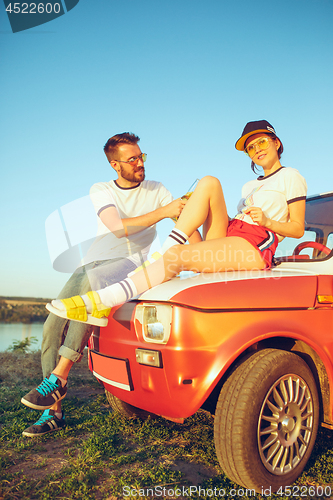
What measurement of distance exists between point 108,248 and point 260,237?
1.28 metres

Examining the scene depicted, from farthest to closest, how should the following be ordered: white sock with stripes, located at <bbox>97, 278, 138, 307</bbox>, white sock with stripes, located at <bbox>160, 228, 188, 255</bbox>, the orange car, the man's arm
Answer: the man's arm < white sock with stripes, located at <bbox>160, 228, 188, 255</bbox> < white sock with stripes, located at <bbox>97, 278, 138, 307</bbox> < the orange car

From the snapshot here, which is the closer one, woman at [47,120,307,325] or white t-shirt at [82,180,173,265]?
woman at [47,120,307,325]

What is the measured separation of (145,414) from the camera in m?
3.02

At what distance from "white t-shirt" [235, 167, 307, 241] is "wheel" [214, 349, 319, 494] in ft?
3.70

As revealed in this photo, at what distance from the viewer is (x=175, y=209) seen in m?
2.70

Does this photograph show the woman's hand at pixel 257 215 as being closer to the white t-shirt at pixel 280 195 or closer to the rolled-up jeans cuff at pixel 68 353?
the white t-shirt at pixel 280 195

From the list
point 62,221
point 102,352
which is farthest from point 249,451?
point 62,221

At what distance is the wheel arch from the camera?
2.13 meters

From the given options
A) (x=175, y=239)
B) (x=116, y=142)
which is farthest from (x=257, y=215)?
(x=116, y=142)

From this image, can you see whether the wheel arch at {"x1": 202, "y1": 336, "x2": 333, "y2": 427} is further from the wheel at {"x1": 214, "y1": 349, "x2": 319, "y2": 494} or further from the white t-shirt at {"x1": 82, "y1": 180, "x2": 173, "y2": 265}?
the white t-shirt at {"x1": 82, "y1": 180, "x2": 173, "y2": 265}

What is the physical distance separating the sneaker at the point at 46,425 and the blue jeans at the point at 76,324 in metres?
0.38

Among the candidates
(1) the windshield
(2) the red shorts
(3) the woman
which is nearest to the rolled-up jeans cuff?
(3) the woman

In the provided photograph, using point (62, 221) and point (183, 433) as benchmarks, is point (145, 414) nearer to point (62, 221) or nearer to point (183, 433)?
point (183, 433)

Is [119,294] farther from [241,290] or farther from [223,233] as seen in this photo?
[223,233]
